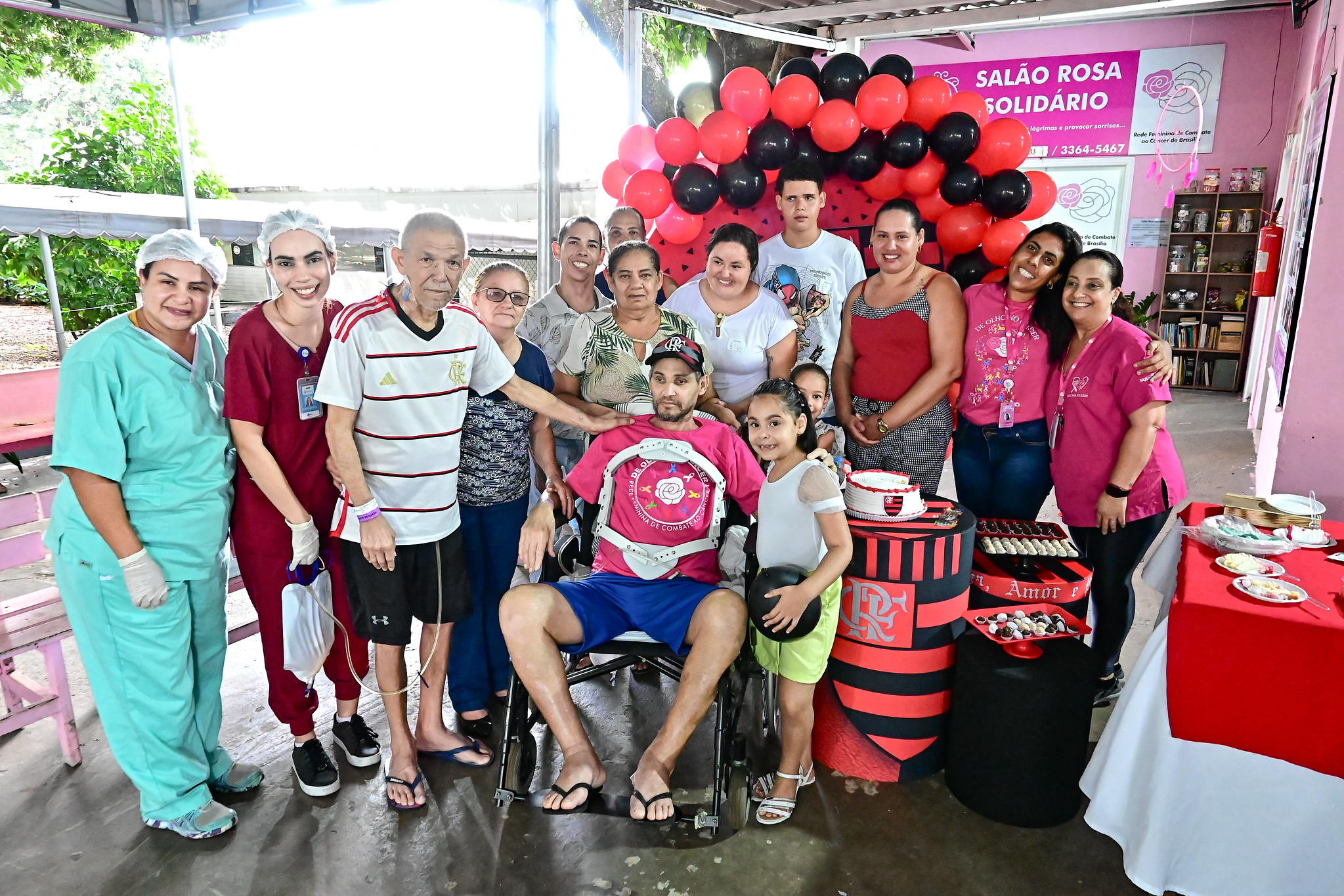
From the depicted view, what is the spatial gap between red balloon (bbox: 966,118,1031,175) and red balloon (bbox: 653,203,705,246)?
1.36 meters

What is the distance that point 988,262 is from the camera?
3.75 m

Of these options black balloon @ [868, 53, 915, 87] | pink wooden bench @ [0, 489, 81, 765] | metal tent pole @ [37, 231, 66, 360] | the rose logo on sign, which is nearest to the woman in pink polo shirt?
the rose logo on sign

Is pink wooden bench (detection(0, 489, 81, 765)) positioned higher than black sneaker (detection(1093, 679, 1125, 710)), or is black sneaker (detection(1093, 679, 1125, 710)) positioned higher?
pink wooden bench (detection(0, 489, 81, 765))

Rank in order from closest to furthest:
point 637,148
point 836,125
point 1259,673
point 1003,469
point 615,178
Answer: point 1259,673
point 1003,469
point 836,125
point 637,148
point 615,178

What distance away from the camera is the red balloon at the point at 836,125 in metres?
3.67

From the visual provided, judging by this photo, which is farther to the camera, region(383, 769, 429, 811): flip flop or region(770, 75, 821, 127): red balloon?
region(770, 75, 821, 127): red balloon

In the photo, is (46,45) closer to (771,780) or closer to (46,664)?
(46,664)

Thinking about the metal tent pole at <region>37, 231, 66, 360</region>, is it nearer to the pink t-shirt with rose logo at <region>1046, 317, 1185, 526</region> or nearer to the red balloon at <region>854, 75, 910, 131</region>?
the red balloon at <region>854, 75, 910, 131</region>

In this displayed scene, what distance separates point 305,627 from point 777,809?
1.45 m

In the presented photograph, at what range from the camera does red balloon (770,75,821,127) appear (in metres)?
3.76

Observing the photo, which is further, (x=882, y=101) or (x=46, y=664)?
(x=882, y=101)

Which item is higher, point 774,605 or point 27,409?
point 27,409

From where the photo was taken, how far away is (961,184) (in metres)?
3.63

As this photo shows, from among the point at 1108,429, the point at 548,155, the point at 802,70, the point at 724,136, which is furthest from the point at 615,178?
the point at 1108,429
